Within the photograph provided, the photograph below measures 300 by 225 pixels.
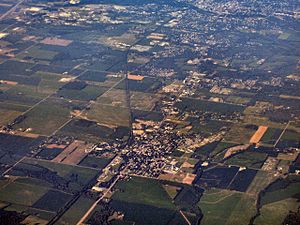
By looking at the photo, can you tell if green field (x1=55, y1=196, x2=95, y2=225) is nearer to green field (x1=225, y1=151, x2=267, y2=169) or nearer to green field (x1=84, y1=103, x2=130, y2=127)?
green field (x1=225, y1=151, x2=267, y2=169)

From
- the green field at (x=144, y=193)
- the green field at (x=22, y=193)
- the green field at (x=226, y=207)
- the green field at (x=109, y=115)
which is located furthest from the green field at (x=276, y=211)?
the green field at (x=109, y=115)

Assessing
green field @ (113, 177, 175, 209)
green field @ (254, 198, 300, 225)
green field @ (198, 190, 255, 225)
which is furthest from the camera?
green field @ (113, 177, 175, 209)

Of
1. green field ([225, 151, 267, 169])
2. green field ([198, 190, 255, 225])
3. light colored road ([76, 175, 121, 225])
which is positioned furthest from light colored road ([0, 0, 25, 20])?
green field ([198, 190, 255, 225])

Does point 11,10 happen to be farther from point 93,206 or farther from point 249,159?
point 93,206

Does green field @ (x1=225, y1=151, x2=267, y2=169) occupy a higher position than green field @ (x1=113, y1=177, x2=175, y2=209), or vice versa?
green field @ (x1=113, y1=177, x2=175, y2=209)

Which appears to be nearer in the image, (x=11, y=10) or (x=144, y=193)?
(x=144, y=193)

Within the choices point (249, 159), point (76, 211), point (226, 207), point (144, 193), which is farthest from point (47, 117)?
point (226, 207)

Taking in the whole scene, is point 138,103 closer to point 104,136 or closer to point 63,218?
point 104,136

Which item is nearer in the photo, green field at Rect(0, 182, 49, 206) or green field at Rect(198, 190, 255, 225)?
green field at Rect(198, 190, 255, 225)

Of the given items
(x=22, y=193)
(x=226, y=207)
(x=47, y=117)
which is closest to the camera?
(x=226, y=207)

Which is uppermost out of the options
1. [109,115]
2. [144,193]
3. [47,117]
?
[144,193]

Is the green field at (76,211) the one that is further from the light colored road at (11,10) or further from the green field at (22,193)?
the light colored road at (11,10)

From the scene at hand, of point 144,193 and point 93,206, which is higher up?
point 93,206

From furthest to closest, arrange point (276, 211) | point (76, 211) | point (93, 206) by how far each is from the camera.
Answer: point (93, 206)
point (76, 211)
point (276, 211)
